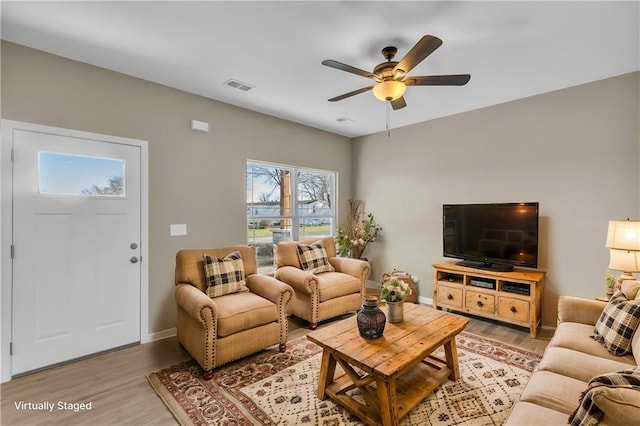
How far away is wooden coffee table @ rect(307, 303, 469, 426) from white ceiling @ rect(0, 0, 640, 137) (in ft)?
7.40

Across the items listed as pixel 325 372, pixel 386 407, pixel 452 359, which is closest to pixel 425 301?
pixel 452 359

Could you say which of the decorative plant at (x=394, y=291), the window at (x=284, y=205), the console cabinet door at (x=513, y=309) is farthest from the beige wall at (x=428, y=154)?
the decorative plant at (x=394, y=291)

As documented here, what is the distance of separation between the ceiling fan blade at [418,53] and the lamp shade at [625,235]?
2.33m

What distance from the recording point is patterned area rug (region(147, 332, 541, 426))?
2000 millimetres

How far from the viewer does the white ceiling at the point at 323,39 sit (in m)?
2.05

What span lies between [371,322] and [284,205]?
284cm

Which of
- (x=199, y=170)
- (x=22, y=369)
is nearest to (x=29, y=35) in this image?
(x=199, y=170)

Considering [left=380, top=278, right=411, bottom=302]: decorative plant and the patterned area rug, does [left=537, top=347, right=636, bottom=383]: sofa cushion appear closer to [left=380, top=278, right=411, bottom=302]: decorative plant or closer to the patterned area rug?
the patterned area rug

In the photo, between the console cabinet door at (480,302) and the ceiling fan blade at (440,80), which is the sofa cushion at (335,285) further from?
the ceiling fan blade at (440,80)

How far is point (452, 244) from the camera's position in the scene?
4.07m

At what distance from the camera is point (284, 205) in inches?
184

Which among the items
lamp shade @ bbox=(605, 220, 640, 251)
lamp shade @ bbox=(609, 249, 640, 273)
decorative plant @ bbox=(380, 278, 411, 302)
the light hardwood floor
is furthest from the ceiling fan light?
the light hardwood floor

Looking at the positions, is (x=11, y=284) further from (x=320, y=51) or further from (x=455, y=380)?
(x=455, y=380)

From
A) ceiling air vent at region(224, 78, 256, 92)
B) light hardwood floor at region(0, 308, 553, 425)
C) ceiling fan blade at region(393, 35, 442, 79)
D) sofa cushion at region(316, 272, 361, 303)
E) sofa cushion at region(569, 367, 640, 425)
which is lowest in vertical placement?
light hardwood floor at region(0, 308, 553, 425)
